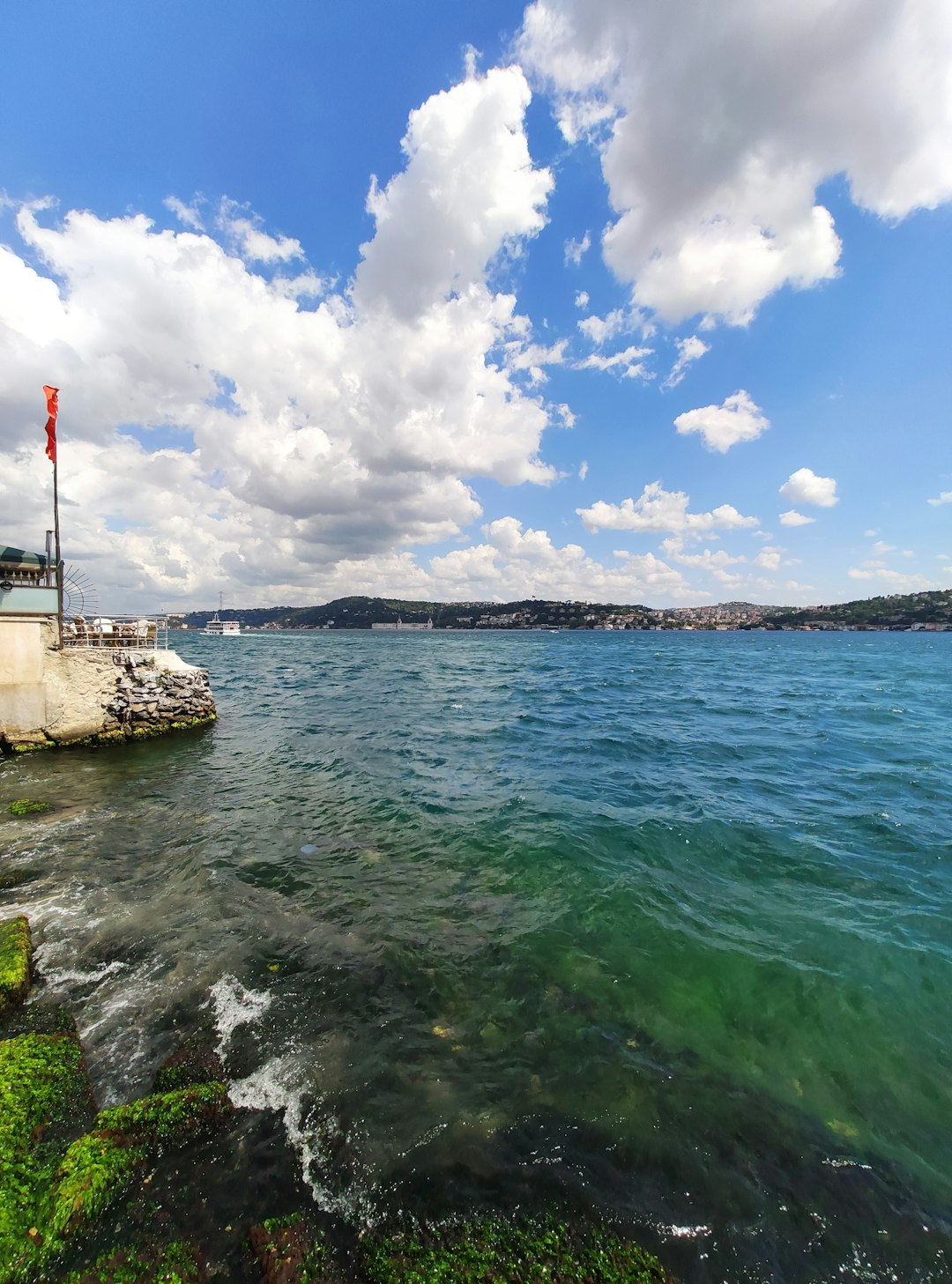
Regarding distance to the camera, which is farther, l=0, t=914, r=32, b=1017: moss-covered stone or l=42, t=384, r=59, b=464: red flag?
l=42, t=384, r=59, b=464: red flag

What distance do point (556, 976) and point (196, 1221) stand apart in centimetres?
524

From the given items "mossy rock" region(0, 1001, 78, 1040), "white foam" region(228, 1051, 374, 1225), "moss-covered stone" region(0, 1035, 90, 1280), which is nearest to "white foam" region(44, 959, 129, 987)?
"mossy rock" region(0, 1001, 78, 1040)

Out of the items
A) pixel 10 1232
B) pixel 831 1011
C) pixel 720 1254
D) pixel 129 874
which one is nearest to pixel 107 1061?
pixel 10 1232

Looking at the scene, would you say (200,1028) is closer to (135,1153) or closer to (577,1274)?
(135,1153)

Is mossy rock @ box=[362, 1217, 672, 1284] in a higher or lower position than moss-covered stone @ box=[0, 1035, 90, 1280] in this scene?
lower

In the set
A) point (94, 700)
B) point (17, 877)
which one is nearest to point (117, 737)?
point (94, 700)

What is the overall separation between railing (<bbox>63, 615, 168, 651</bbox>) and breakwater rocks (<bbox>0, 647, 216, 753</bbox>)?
169 cm

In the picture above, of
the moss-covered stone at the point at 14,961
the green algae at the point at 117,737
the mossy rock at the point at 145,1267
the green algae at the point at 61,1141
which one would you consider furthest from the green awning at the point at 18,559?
the mossy rock at the point at 145,1267

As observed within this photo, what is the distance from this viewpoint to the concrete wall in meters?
19.1

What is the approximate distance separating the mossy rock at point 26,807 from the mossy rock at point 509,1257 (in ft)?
47.9

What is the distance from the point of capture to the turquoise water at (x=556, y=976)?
195 inches

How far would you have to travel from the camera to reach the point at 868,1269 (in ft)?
14.3

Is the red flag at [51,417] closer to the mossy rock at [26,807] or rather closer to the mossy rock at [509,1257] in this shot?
the mossy rock at [26,807]

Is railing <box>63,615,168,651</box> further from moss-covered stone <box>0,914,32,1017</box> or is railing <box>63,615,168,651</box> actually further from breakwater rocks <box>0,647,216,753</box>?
moss-covered stone <box>0,914,32,1017</box>
